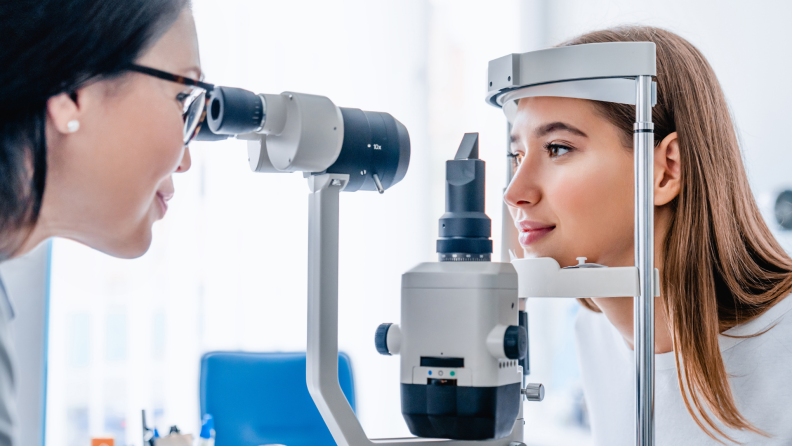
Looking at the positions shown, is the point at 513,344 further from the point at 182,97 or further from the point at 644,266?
the point at 182,97

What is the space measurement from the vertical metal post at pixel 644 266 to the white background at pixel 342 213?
1.38 m

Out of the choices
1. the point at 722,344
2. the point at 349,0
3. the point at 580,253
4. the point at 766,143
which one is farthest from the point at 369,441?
the point at 349,0

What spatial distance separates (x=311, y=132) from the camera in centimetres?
67

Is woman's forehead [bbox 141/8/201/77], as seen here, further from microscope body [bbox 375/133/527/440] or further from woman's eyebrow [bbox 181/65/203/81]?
microscope body [bbox 375/133/527/440]

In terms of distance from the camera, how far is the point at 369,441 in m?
0.67

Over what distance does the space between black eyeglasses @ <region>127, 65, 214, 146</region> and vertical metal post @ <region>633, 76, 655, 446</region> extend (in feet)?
1.62

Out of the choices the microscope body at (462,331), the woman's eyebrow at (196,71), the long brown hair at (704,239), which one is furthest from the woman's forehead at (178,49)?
the long brown hair at (704,239)

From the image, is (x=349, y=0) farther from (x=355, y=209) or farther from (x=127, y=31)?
(x=127, y=31)

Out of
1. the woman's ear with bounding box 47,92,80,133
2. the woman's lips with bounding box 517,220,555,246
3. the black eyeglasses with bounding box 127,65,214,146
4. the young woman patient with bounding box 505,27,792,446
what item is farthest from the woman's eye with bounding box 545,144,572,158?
the woman's ear with bounding box 47,92,80,133

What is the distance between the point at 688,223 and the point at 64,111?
88cm

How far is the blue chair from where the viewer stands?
187 cm

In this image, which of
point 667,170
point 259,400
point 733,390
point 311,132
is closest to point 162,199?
point 311,132

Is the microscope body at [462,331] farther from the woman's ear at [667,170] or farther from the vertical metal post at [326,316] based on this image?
the woman's ear at [667,170]

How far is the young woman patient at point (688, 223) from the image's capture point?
3.27 ft
